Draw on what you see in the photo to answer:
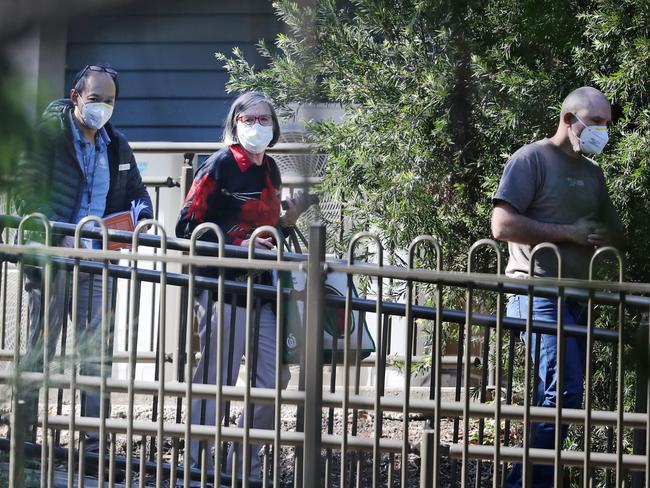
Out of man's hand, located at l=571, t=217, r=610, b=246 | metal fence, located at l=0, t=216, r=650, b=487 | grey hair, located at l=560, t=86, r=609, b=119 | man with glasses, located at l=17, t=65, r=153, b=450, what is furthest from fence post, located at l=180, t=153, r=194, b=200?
man's hand, located at l=571, t=217, r=610, b=246

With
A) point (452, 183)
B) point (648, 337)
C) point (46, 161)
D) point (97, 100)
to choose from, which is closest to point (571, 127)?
point (452, 183)

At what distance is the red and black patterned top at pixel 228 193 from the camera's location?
427 centimetres

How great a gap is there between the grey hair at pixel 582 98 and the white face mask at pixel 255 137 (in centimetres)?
123

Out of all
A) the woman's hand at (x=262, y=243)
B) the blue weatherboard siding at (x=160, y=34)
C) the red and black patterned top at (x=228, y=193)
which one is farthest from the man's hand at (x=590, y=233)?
the red and black patterned top at (x=228, y=193)

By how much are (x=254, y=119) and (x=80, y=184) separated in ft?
5.02

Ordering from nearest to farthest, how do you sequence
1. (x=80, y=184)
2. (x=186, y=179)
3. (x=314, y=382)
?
(x=80, y=184) → (x=314, y=382) → (x=186, y=179)

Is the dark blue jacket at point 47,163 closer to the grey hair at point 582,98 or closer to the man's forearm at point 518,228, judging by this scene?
the grey hair at point 582,98

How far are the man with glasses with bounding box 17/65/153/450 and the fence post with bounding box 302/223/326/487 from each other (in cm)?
61

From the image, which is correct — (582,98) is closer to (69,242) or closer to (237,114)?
(237,114)

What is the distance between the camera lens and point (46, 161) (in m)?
1.32

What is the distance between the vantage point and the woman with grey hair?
4141mm

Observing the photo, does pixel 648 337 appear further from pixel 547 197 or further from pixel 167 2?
pixel 547 197

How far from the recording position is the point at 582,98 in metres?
3.88

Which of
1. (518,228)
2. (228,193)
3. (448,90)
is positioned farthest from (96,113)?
(448,90)
